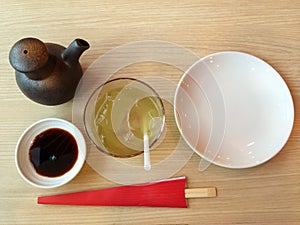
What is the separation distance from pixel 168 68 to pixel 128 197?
0.31 meters

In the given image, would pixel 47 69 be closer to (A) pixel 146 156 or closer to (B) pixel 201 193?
(A) pixel 146 156

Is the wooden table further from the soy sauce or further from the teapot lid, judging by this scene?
the teapot lid

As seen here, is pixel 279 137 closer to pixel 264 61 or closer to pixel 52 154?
pixel 264 61

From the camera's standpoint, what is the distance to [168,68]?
3.27 ft

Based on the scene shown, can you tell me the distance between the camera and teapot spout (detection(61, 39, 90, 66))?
33.3 inches

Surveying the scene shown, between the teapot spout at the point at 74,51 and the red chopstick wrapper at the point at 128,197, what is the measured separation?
0.29 m

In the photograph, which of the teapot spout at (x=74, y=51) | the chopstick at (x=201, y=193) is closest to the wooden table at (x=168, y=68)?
the chopstick at (x=201, y=193)

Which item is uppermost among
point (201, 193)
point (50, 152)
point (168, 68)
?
point (168, 68)

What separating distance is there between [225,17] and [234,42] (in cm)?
7

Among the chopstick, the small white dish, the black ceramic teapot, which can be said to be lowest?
the chopstick

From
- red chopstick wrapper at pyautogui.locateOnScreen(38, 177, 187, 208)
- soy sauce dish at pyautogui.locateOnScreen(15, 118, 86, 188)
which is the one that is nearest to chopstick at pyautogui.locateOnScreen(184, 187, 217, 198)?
red chopstick wrapper at pyautogui.locateOnScreen(38, 177, 187, 208)

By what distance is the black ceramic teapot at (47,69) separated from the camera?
788mm

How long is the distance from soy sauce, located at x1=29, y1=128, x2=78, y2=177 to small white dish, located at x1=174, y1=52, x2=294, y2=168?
0.81 feet

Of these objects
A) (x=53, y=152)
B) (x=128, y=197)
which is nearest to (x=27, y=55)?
(x=53, y=152)
